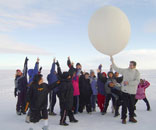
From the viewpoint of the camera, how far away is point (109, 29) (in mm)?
5023

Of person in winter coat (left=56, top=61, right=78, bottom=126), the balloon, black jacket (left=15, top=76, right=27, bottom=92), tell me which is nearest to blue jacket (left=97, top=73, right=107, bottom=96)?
the balloon

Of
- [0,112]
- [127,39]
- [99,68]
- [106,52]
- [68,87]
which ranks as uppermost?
[127,39]

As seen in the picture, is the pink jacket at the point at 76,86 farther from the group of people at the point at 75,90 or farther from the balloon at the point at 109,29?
the balloon at the point at 109,29

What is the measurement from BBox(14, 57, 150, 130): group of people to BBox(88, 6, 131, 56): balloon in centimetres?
61

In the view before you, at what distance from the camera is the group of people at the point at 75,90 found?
4434 millimetres

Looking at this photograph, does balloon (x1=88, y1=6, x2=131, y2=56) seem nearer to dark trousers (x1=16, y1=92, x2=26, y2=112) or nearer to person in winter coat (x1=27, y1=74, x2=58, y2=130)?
person in winter coat (x1=27, y1=74, x2=58, y2=130)

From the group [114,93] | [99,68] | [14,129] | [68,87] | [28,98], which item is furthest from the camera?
[99,68]

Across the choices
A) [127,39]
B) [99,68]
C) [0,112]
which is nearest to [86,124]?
[99,68]

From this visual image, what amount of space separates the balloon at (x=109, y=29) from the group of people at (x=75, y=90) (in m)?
0.61

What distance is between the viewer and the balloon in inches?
199

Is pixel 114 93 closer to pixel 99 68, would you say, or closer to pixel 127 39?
A: pixel 99 68

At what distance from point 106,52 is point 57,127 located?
2612 millimetres

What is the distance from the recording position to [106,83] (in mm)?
6195

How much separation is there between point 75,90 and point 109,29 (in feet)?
7.94
